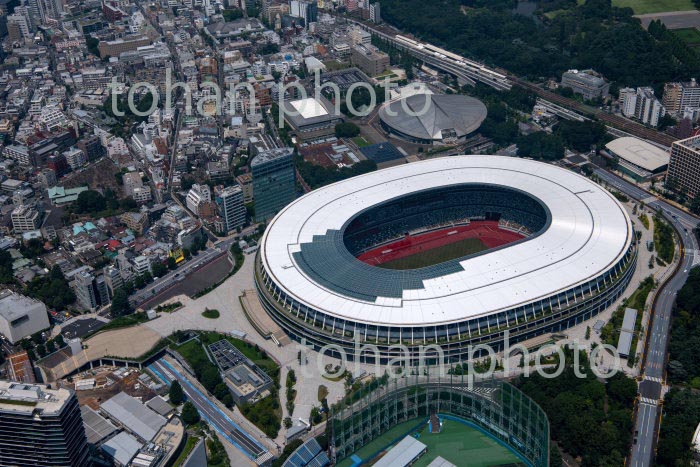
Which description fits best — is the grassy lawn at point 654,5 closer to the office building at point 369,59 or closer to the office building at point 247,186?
the office building at point 369,59

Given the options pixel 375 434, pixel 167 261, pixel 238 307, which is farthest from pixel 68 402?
pixel 167 261

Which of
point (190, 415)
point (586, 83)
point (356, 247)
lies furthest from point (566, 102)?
point (190, 415)

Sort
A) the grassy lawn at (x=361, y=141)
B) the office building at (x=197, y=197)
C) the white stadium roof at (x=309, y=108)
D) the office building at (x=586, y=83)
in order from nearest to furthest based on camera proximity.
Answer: the office building at (x=197, y=197) → the grassy lawn at (x=361, y=141) → the white stadium roof at (x=309, y=108) → the office building at (x=586, y=83)

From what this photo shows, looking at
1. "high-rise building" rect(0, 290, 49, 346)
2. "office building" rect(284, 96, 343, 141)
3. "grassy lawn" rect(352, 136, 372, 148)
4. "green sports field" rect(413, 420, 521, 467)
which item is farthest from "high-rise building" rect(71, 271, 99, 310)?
"grassy lawn" rect(352, 136, 372, 148)

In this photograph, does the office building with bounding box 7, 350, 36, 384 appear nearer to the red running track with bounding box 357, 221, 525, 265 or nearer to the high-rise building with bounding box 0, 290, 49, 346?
the high-rise building with bounding box 0, 290, 49, 346

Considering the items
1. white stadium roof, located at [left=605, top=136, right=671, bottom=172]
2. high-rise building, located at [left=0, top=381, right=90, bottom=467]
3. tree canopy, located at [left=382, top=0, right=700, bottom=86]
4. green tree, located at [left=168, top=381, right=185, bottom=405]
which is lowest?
green tree, located at [left=168, top=381, right=185, bottom=405]

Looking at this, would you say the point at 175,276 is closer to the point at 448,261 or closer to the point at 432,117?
the point at 448,261

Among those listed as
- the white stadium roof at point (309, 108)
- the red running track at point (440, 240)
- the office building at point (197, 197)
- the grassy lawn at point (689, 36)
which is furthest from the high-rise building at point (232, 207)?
the grassy lawn at point (689, 36)
